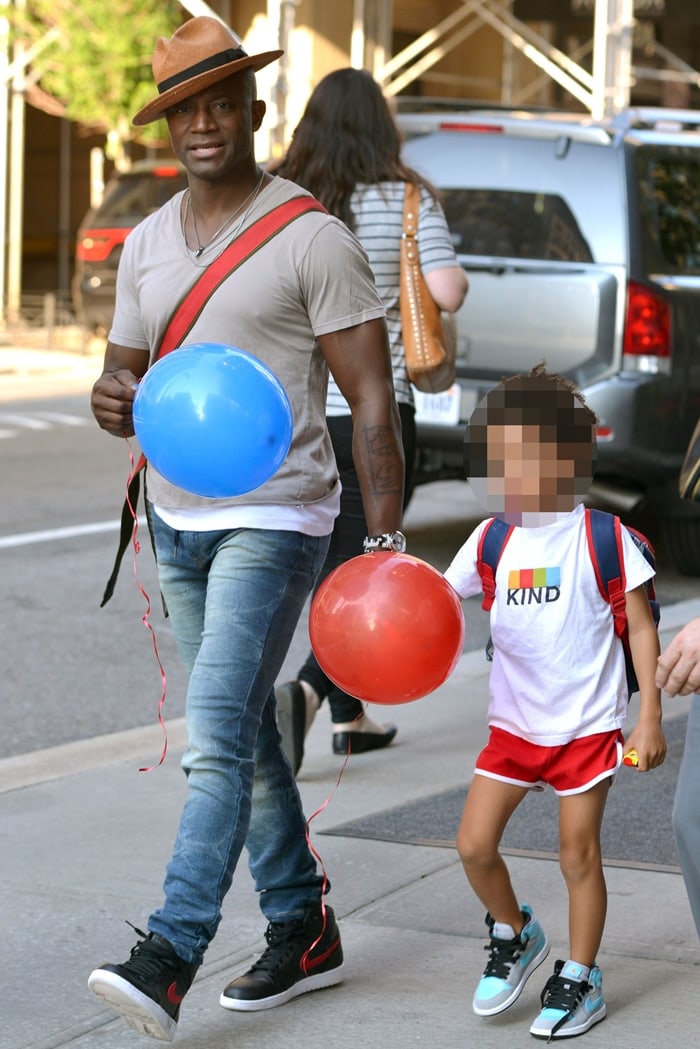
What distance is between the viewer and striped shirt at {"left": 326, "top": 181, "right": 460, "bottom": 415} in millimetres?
5660

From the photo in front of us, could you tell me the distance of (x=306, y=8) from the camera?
2803cm

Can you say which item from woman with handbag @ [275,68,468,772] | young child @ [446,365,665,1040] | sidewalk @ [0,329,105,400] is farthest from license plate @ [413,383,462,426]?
sidewalk @ [0,329,105,400]

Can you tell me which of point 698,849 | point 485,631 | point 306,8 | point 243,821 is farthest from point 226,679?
point 306,8

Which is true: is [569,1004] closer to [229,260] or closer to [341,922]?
[341,922]

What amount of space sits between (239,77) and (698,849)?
1.82 meters

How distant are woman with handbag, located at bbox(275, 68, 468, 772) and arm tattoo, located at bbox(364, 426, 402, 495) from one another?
1.77 metres

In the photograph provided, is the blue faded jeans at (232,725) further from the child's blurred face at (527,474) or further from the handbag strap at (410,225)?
the handbag strap at (410,225)

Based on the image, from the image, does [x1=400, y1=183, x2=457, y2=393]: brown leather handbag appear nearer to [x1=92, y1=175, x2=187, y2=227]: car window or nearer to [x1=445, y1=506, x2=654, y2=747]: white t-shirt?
[x1=445, y1=506, x2=654, y2=747]: white t-shirt

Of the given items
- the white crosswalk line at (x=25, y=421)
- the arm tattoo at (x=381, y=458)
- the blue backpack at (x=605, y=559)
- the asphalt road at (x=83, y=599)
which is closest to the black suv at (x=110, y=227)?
the white crosswalk line at (x=25, y=421)

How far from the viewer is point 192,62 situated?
12.0 ft

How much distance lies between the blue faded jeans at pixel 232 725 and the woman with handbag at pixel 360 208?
1.53m

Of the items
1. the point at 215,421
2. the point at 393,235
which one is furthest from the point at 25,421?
the point at 215,421

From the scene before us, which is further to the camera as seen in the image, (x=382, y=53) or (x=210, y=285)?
(x=382, y=53)

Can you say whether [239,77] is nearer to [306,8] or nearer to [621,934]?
[621,934]
